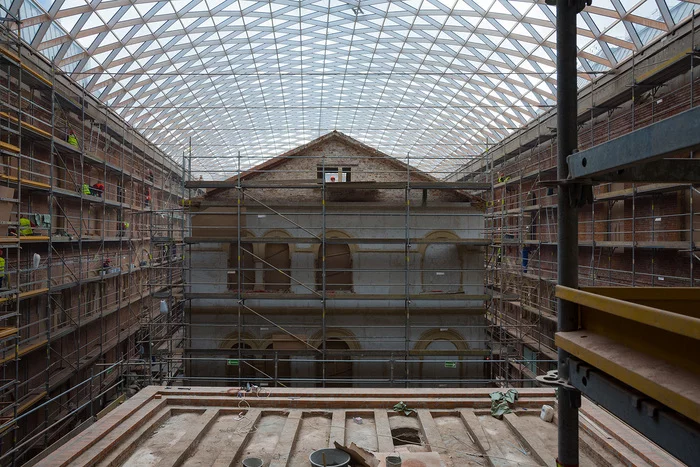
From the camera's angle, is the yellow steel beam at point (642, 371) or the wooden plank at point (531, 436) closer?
the yellow steel beam at point (642, 371)

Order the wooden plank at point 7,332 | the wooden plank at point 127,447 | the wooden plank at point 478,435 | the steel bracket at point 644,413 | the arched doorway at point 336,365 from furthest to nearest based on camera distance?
the arched doorway at point 336,365 < the wooden plank at point 7,332 < the wooden plank at point 478,435 < the wooden plank at point 127,447 < the steel bracket at point 644,413

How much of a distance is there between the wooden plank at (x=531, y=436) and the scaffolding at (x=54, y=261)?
977cm

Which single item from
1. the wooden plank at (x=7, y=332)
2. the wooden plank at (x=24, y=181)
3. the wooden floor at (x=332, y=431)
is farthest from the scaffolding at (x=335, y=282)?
the wooden floor at (x=332, y=431)

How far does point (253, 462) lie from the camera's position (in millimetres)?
7219

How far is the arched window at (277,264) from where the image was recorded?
59.6 feet

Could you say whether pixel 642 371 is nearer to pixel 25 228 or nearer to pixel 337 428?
pixel 337 428

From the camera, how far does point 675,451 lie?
2695mm

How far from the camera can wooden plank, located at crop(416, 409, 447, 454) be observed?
8195 millimetres

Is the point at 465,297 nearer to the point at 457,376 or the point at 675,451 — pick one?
the point at 457,376

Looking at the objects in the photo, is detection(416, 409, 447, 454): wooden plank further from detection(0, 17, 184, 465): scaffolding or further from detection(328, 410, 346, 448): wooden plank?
detection(0, 17, 184, 465): scaffolding

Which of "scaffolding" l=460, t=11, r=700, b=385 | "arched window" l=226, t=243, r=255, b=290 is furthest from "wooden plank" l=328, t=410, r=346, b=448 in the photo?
"arched window" l=226, t=243, r=255, b=290

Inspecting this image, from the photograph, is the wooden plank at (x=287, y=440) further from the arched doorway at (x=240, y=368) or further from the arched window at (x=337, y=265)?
the arched window at (x=337, y=265)

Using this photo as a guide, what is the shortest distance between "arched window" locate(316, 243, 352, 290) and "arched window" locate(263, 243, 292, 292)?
1.22 metres

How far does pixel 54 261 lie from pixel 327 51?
23384 millimetres
